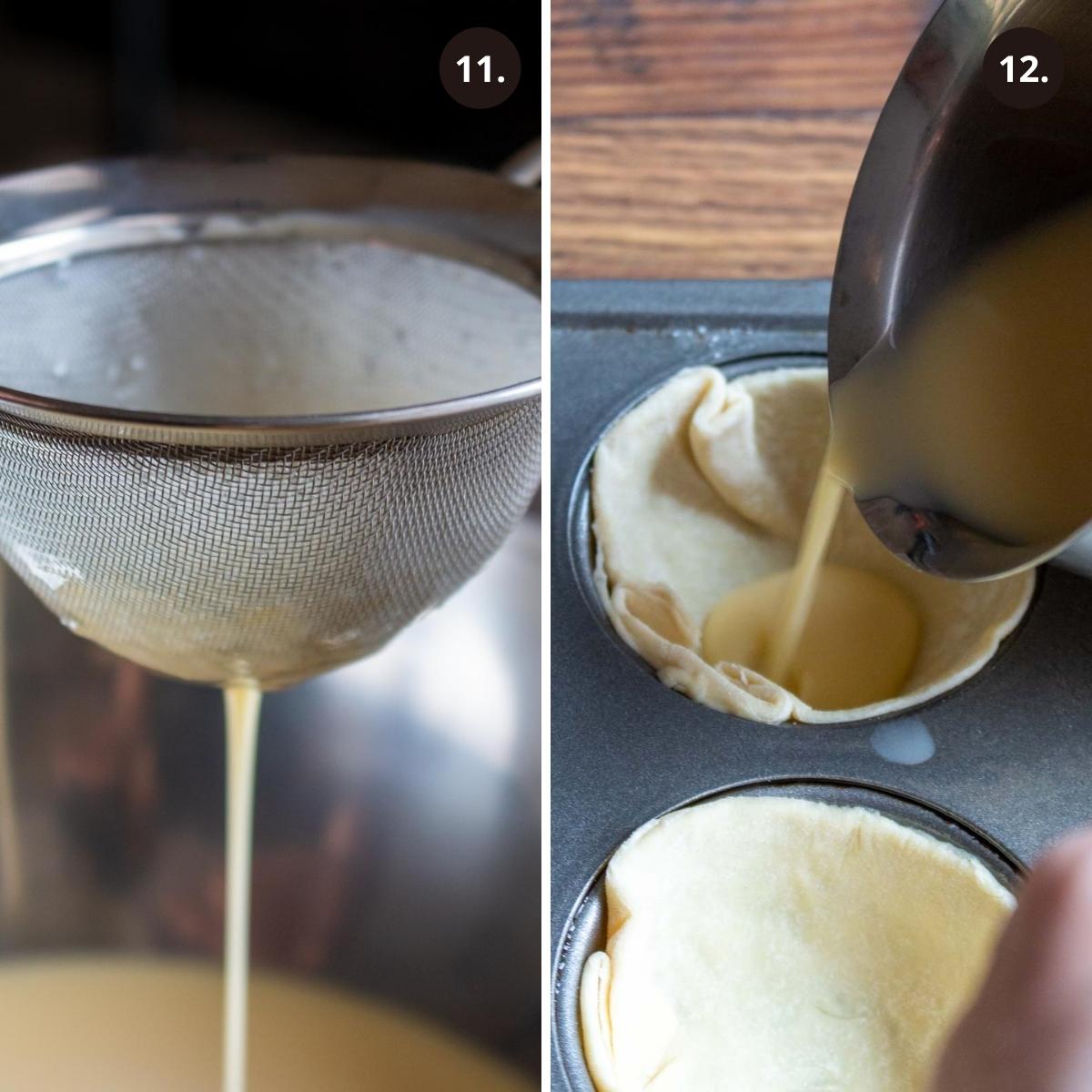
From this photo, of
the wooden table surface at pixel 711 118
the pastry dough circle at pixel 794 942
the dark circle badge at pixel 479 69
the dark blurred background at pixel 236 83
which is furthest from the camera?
the dark blurred background at pixel 236 83

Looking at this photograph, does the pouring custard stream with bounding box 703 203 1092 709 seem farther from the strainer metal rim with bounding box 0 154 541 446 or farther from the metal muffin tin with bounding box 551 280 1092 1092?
the strainer metal rim with bounding box 0 154 541 446

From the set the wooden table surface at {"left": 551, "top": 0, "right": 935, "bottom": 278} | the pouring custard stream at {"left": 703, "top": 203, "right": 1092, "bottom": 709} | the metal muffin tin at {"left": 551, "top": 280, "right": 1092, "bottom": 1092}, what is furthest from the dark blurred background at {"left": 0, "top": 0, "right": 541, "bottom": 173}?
the metal muffin tin at {"left": 551, "top": 280, "right": 1092, "bottom": 1092}

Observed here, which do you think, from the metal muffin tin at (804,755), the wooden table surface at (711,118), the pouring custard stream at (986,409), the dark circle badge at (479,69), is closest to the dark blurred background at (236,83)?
the wooden table surface at (711,118)

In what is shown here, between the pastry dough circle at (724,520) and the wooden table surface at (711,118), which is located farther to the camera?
the wooden table surface at (711,118)

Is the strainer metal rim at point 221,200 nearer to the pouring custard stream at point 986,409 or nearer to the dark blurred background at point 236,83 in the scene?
the pouring custard stream at point 986,409

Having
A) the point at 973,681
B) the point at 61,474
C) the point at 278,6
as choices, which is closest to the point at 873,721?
the point at 973,681
